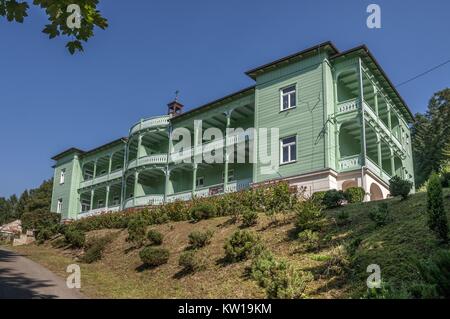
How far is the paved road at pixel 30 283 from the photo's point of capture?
10.7 meters

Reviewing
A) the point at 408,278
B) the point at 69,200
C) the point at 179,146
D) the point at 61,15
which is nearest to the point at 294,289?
the point at 408,278

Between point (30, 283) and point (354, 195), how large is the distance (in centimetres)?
1412

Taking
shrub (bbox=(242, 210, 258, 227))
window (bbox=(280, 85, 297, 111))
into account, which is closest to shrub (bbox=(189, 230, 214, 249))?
shrub (bbox=(242, 210, 258, 227))

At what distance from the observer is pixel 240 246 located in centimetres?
1352

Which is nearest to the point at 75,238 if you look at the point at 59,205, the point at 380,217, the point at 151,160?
the point at 151,160

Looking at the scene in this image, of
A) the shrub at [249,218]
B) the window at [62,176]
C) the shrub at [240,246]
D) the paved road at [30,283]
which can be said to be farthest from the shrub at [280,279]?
the window at [62,176]

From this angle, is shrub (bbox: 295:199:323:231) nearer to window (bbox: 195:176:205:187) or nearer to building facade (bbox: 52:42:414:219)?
building facade (bbox: 52:42:414:219)

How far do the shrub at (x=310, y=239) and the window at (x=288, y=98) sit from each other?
46.6 feet

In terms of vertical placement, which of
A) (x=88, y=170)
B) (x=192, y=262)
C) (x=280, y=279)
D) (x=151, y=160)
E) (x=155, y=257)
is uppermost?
(x=88, y=170)

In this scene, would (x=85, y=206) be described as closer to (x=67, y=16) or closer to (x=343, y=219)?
(x=343, y=219)
